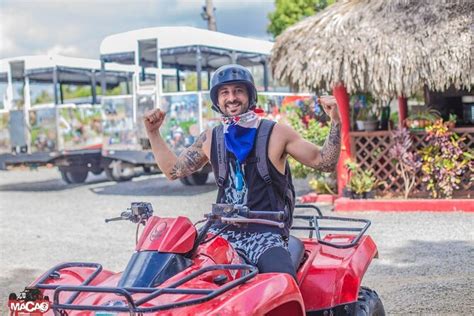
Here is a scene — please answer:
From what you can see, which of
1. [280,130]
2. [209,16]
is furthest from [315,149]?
[209,16]

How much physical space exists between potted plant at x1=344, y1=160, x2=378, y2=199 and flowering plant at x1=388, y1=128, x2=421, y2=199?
48cm

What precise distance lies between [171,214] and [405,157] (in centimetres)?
389

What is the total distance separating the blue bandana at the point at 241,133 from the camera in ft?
12.5

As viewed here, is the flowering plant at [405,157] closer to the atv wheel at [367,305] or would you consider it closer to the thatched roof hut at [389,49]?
the thatched roof hut at [389,49]

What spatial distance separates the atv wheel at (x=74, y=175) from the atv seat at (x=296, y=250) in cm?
1549

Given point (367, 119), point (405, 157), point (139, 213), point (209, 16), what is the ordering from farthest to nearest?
point (209, 16) → point (367, 119) → point (405, 157) → point (139, 213)

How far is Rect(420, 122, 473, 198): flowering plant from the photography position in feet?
37.9

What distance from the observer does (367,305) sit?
4.22m

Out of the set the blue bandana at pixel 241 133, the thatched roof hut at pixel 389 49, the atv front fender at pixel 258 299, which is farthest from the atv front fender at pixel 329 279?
the thatched roof hut at pixel 389 49

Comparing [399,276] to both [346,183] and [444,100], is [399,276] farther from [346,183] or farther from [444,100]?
[444,100]

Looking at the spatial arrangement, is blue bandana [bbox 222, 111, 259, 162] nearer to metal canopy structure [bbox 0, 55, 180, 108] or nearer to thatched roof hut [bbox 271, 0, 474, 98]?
thatched roof hut [bbox 271, 0, 474, 98]

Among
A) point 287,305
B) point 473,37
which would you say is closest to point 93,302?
point 287,305

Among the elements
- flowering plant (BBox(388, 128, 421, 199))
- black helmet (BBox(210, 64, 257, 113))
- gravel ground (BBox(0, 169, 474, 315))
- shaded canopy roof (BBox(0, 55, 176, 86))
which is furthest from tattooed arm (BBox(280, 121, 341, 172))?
shaded canopy roof (BBox(0, 55, 176, 86))

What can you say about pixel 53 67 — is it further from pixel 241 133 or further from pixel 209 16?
pixel 241 133
